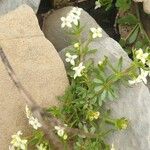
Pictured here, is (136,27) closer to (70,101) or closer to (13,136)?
(70,101)

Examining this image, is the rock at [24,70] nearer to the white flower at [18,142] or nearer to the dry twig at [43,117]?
the dry twig at [43,117]

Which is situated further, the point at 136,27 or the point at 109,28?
the point at 109,28

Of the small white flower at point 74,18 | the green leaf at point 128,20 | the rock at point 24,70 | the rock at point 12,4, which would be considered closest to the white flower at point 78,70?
the rock at point 24,70

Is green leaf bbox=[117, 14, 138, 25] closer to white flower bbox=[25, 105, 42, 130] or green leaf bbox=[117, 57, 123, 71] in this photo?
green leaf bbox=[117, 57, 123, 71]

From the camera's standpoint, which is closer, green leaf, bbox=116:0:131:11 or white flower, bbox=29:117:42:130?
white flower, bbox=29:117:42:130

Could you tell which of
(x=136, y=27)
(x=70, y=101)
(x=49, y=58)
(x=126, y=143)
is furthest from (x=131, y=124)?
(x=136, y=27)

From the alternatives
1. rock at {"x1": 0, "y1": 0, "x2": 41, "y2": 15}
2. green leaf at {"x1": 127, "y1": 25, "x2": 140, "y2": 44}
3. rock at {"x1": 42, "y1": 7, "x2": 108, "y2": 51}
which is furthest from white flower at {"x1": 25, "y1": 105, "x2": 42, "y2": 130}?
green leaf at {"x1": 127, "y1": 25, "x2": 140, "y2": 44}

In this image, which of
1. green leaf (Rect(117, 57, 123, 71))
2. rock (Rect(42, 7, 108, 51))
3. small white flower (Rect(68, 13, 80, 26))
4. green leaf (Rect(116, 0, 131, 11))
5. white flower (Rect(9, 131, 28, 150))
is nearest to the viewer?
white flower (Rect(9, 131, 28, 150))

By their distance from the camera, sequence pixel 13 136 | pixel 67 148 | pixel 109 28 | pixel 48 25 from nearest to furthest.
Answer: pixel 13 136, pixel 67 148, pixel 48 25, pixel 109 28
